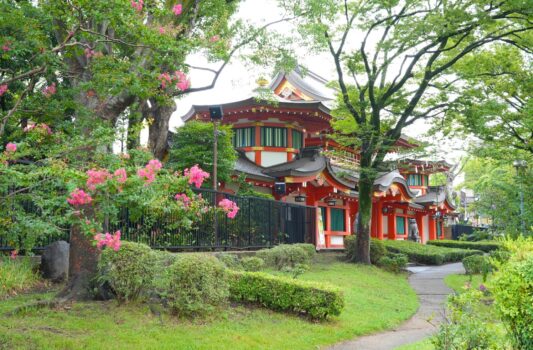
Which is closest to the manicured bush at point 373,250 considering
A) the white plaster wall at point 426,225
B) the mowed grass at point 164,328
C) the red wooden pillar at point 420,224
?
the mowed grass at point 164,328

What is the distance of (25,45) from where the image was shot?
7.09 m

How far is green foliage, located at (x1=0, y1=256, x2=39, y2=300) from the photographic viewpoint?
28.1ft

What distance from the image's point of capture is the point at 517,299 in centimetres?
480

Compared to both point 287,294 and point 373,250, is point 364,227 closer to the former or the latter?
point 373,250

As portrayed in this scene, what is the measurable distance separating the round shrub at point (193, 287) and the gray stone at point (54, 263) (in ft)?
9.32

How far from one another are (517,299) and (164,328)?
186 inches

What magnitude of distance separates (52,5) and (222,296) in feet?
17.0

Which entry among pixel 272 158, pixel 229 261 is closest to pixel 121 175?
pixel 229 261

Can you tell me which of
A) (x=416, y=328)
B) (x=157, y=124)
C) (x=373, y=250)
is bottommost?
(x=416, y=328)

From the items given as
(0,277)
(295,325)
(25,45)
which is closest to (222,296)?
(295,325)

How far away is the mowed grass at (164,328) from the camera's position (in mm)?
6371

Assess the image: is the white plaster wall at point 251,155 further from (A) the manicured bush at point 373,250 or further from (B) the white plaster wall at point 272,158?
(A) the manicured bush at point 373,250

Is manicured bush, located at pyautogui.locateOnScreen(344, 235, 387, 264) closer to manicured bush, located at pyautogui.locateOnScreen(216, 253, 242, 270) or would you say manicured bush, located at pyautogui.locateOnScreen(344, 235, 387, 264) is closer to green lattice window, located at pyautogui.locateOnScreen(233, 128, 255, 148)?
green lattice window, located at pyautogui.locateOnScreen(233, 128, 255, 148)

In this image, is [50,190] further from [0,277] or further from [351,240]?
[351,240]
